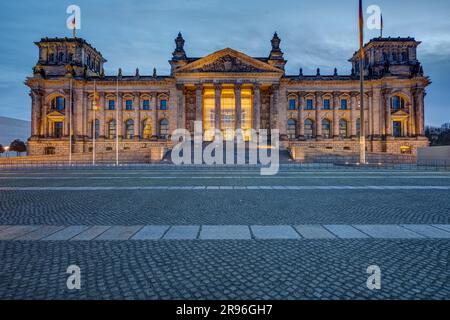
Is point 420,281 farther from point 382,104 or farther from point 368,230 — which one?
point 382,104

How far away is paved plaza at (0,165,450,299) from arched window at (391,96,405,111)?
57.0 meters

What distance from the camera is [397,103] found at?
55.2m

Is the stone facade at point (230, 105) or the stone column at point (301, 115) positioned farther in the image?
the stone column at point (301, 115)

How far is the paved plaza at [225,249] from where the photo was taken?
10.1 feet

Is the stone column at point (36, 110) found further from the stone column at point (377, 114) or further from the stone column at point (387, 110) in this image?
the stone column at point (387, 110)

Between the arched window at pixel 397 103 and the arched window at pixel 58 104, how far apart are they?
231ft

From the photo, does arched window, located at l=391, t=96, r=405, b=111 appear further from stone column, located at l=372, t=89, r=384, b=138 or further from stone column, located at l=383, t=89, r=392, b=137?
stone column, located at l=372, t=89, r=384, b=138

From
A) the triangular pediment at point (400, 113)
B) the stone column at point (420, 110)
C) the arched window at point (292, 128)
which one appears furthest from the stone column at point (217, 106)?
the stone column at point (420, 110)

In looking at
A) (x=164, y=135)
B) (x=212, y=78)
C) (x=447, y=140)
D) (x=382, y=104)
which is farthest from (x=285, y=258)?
(x=447, y=140)

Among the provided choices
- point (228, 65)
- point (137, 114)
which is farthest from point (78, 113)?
point (228, 65)

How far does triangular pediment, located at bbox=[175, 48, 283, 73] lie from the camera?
49.8m

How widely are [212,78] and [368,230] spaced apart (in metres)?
48.1

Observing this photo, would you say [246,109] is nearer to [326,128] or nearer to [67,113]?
[326,128]
